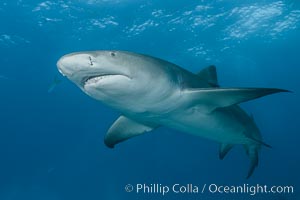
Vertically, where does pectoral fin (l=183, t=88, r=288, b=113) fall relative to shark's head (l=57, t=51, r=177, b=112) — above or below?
below

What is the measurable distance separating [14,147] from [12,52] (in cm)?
3435

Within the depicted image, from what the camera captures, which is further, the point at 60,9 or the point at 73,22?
the point at 73,22

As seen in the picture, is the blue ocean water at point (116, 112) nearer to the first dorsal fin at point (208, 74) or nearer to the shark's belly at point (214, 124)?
the first dorsal fin at point (208, 74)

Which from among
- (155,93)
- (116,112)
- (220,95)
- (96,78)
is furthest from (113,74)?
(116,112)

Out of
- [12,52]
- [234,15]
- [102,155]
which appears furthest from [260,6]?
[102,155]

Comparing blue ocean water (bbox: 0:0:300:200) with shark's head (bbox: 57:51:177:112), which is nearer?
shark's head (bbox: 57:51:177:112)

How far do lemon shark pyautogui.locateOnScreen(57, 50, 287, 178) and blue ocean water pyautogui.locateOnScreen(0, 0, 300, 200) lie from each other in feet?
43.8

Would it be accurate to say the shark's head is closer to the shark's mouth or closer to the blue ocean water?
the shark's mouth

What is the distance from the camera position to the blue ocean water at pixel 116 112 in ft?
62.2

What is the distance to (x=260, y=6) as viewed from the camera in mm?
17844

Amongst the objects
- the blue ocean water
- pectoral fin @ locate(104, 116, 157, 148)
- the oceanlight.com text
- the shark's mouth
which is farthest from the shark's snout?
the blue ocean water

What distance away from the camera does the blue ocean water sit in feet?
62.2

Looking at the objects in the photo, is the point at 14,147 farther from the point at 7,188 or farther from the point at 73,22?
the point at 73,22

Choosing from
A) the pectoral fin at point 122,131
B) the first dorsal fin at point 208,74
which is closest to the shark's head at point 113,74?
the pectoral fin at point 122,131
